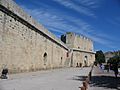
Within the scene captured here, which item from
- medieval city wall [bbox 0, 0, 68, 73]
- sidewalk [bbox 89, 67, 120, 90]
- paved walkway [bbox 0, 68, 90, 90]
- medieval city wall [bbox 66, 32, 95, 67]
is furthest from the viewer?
medieval city wall [bbox 66, 32, 95, 67]

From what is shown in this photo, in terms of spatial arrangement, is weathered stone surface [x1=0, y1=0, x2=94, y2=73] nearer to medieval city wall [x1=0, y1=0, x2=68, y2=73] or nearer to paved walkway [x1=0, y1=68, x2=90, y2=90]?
medieval city wall [x1=0, y1=0, x2=68, y2=73]

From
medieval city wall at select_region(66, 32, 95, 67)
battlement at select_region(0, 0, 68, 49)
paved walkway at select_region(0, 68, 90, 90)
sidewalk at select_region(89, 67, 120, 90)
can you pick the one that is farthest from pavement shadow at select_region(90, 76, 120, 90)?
medieval city wall at select_region(66, 32, 95, 67)

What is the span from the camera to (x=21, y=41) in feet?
76.3

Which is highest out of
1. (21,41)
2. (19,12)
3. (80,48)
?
(80,48)

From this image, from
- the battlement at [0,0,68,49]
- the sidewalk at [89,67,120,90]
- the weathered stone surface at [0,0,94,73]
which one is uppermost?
the battlement at [0,0,68,49]

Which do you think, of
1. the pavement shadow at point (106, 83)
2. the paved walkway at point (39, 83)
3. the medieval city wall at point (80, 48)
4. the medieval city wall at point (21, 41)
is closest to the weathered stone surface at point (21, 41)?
the medieval city wall at point (21, 41)

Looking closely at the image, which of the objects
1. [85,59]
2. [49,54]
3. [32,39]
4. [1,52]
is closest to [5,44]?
[1,52]

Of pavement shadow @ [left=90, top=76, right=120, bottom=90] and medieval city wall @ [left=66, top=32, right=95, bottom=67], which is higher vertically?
medieval city wall @ [left=66, top=32, right=95, bottom=67]

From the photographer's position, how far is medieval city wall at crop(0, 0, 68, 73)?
1930 centimetres

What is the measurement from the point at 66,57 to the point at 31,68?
23670 mm

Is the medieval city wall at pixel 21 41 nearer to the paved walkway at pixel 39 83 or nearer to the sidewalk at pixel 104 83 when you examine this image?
the paved walkway at pixel 39 83

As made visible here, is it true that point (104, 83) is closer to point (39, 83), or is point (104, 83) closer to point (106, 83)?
point (106, 83)

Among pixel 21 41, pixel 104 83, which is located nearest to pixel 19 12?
pixel 21 41

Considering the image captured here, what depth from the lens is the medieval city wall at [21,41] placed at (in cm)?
1930
